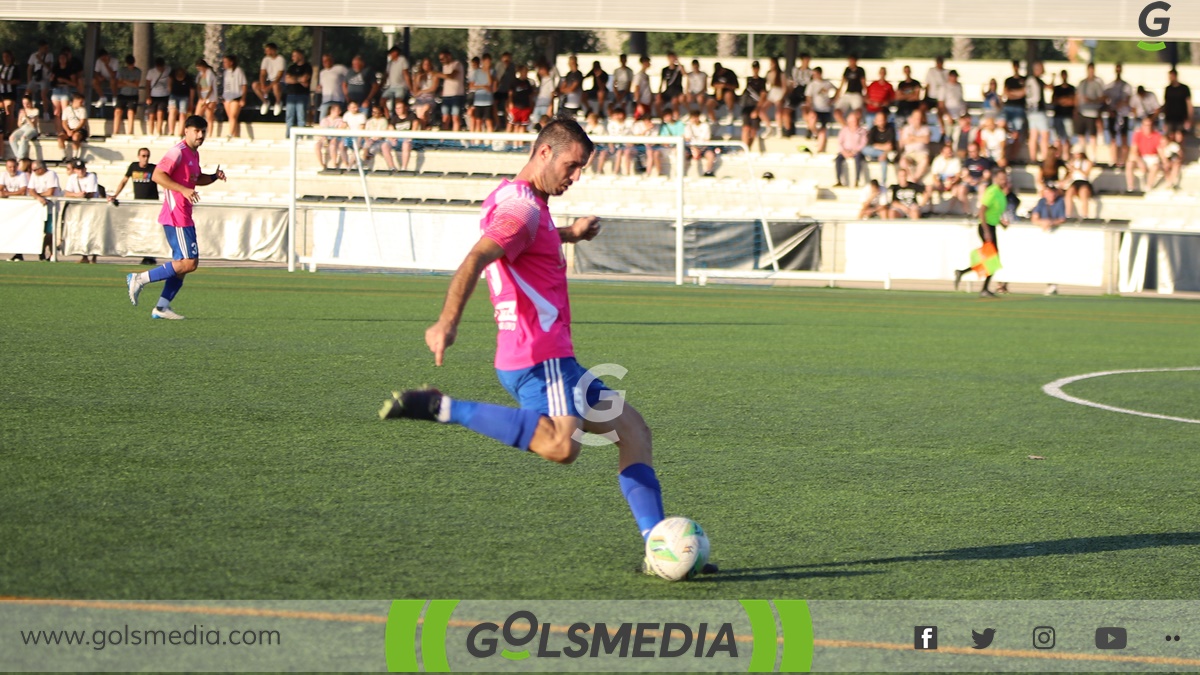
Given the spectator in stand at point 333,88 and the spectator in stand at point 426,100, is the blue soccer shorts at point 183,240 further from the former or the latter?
the spectator in stand at point 333,88

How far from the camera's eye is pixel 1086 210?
90.9ft

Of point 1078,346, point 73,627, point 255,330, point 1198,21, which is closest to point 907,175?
point 1198,21

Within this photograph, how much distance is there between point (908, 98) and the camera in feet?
101

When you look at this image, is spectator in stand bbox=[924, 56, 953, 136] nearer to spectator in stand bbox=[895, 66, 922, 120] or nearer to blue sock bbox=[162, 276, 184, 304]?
spectator in stand bbox=[895, 66, 922, 120]

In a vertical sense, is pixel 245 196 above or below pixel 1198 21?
below

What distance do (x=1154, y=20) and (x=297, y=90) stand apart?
58.9 feet

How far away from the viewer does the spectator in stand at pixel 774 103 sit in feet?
103

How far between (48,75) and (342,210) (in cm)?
1288

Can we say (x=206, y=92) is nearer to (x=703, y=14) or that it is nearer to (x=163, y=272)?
(x=703, y=14)

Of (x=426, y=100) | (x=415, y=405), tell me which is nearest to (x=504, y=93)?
(x=426, y=100)

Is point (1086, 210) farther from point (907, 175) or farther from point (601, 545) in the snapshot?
point (601, 545)

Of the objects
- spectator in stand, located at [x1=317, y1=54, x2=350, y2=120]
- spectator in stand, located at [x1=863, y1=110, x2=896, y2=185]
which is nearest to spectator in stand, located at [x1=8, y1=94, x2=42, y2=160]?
spectator in stand, located at [x1=317, y1=54, x2=350, y2=120]

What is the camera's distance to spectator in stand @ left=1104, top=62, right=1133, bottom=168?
30.0 metres

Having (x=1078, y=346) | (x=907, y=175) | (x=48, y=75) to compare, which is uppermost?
(x=48, y=75)
